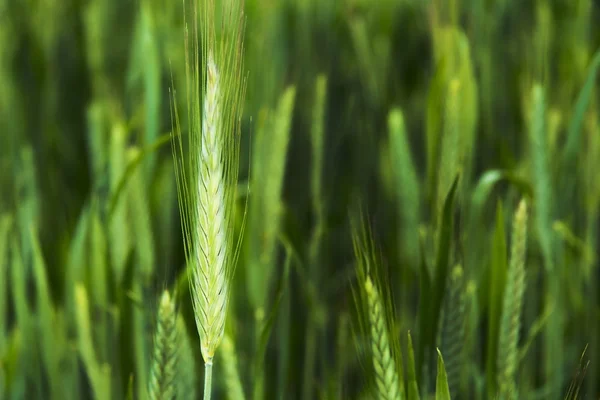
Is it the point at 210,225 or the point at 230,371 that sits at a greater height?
the point at 210,225

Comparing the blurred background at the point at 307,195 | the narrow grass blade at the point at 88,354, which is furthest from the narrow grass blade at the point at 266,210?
the narrow grass blade at the point at 88,354

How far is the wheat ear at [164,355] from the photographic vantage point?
418 mm

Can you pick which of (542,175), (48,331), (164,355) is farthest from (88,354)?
(542,175)

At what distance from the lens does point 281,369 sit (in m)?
0.63

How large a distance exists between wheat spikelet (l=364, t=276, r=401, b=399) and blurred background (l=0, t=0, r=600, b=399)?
41 mm

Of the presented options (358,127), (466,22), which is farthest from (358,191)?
(466,22)

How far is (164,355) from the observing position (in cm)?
43

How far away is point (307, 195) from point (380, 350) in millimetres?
487

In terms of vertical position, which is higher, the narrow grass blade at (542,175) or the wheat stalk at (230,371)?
the narrow grass blade at (542,175)

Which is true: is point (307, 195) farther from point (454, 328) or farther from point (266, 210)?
point (454, 328)

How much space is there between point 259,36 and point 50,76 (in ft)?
1.06

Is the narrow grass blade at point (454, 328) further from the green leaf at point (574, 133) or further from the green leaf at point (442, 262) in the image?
the green leaf at point (574, 133)

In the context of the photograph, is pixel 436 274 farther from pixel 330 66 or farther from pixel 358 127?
pixel 330 66

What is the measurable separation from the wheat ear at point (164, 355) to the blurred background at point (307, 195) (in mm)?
58
